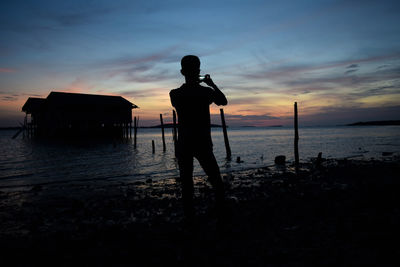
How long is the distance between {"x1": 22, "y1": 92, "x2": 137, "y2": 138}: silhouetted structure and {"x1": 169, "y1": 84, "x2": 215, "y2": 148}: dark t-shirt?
38547mm

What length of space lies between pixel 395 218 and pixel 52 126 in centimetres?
4527

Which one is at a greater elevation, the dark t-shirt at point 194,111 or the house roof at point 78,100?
the house roof at point 78,100

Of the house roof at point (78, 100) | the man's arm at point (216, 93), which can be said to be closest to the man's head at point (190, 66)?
the man's arm at point (216, 93)

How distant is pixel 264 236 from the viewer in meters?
3.79

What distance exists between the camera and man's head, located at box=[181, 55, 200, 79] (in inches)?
138

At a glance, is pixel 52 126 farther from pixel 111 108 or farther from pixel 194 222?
pixel 194 222

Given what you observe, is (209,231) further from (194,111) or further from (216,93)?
(216,93)

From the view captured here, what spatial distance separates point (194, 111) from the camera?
11.5 feet

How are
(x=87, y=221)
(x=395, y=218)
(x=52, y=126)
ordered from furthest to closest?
1. (x=52, y=126)
2. (x=87, y=221)
3. (x=395, y=218)

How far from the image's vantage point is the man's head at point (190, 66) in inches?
138

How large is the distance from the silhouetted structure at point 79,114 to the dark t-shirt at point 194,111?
38547mm

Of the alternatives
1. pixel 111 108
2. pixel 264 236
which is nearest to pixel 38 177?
pixel 264 236

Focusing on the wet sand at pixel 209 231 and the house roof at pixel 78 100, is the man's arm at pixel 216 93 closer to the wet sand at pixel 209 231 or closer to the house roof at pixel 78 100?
the wet sand at pixel 209 231

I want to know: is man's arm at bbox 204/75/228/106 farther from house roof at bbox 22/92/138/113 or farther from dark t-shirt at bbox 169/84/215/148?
house roof at bbox 22/92/138/113
